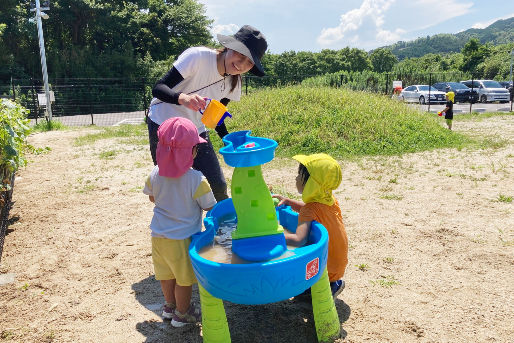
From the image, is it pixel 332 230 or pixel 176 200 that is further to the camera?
pixel 332 230

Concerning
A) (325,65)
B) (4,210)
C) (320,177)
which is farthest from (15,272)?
(325,65)

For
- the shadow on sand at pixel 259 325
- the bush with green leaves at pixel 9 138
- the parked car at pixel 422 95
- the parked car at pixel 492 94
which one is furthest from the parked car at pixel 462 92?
the shadow on sand at pixel 259 325

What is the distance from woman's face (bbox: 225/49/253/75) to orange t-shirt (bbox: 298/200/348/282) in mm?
930

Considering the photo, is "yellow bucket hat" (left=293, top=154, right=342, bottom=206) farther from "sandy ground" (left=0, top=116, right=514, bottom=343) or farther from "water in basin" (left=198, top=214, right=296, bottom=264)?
"sandy ground" (left=0, top=116, right=514, bottom=343)

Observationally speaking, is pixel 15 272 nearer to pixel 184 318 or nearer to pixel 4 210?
pixel 4 210

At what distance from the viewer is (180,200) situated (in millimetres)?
2238

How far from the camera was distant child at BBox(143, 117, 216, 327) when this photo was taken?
7.06 feet

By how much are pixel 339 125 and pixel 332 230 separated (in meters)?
6.48

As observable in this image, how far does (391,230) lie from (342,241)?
5.17 ft

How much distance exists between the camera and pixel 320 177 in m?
2.28

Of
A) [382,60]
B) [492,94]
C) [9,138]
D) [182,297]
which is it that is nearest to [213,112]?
[182,297]

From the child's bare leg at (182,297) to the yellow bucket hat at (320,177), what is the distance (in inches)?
35.1

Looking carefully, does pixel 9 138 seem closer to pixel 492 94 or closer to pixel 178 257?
pixel 178 257

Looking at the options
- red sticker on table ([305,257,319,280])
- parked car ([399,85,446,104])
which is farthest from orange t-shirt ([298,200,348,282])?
parked car ([399,85,446,104])
